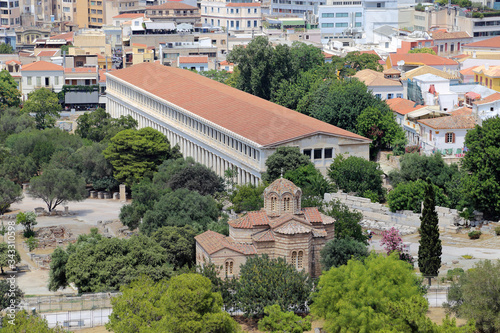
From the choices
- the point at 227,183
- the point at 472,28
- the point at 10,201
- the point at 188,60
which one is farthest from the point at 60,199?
the point at 472,28

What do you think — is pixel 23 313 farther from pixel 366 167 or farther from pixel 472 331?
pixel 366 167

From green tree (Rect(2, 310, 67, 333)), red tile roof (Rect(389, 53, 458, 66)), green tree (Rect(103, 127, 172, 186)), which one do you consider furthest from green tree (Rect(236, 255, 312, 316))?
Answer: red tile roof (Rect(389, 53, 458, 66))

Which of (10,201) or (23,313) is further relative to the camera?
(10,201)

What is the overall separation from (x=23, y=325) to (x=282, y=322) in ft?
50.4

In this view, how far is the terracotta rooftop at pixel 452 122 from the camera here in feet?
349

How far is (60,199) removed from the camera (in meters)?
103

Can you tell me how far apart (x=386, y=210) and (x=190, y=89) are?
45.6 m

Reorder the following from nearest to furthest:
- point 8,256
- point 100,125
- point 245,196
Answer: point 8,256 < point 245,196 < point 100,125

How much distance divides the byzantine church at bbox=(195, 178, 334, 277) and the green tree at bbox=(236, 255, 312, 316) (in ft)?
11.5

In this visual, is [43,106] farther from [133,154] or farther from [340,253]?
[340,253]

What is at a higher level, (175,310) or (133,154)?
(175,310)

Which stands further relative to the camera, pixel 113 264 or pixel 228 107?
pixel 228 107

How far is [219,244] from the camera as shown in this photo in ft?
241

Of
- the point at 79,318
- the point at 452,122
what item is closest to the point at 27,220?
the point at 79,318
